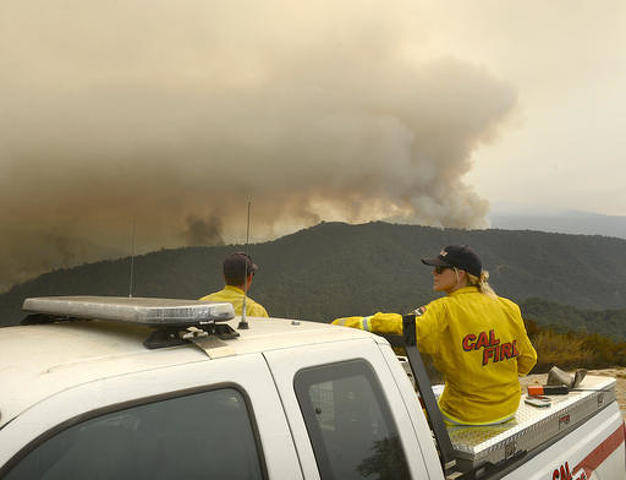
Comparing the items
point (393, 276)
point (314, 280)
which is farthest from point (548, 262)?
point (314, 280)

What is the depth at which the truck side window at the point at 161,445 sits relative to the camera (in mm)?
1115

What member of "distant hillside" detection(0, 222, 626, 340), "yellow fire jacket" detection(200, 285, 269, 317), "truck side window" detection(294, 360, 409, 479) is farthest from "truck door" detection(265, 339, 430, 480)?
"distant hillside" detection(0, 222, 626, 340)

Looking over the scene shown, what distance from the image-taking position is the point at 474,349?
2.72 m

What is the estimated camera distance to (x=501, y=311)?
9.43 ft

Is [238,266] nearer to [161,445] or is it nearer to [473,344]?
[473,344]

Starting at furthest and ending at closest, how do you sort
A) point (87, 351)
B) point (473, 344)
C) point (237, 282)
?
point (237, 282)
point (473, 344)
point (87, 351)

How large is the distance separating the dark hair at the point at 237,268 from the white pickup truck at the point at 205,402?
2.04 m

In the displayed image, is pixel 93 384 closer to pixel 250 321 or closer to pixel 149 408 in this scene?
pixel 149 408

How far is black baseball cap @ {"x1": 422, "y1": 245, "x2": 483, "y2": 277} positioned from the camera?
301 centimetres

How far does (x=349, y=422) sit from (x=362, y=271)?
97587 millimetres

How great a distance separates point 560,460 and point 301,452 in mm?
1839

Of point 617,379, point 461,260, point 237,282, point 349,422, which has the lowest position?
point 617,379

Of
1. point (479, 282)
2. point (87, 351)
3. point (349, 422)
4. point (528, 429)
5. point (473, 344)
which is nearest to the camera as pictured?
point (87, 351)

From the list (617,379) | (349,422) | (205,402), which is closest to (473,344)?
(349,422)
